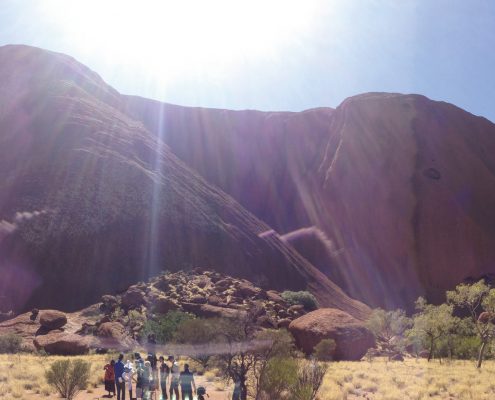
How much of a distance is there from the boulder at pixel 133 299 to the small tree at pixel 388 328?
1828 centimetres

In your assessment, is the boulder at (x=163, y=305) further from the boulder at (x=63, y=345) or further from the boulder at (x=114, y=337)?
the boulder at (x=63, y=345)

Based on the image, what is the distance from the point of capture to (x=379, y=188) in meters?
73.2

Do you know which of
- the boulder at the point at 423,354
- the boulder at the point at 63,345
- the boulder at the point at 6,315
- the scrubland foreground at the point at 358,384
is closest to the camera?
the scrubland foreground at the point at 358,384

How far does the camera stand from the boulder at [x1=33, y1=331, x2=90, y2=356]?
28547mm

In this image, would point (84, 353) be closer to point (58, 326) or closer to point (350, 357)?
point (58, 326)

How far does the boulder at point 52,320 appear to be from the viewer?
113ft

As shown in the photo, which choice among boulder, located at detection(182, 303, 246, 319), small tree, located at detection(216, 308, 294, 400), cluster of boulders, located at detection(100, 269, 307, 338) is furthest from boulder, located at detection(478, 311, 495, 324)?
boulder, located at detection(182, 303, 246, 319)

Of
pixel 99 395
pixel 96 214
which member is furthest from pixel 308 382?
pixel 96 214

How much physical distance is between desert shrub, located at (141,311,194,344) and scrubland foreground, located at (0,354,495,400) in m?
7.85

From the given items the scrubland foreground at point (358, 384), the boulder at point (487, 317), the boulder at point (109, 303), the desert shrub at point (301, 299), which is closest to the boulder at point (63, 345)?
the scrubland foreground at point (358, 384)

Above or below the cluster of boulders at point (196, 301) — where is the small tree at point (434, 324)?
above

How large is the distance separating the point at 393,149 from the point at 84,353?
58.5 meters

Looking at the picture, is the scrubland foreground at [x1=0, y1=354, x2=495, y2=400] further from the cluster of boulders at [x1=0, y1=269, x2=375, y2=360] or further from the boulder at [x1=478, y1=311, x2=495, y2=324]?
the cluster of boulders at [x1=0, y1=269, x2=375, y2=360]

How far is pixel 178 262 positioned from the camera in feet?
170
